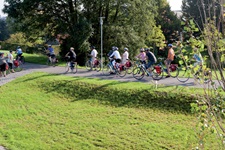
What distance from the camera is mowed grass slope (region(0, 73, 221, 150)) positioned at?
8.95m

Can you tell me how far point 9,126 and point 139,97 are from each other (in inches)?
211

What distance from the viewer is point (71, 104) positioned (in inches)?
481

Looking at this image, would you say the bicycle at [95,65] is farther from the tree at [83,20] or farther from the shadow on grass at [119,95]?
the tree at [83,20]

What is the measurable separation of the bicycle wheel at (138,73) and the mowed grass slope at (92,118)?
1399mm

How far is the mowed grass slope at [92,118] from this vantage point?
8.95 metres

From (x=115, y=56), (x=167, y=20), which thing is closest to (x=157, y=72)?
(x=115, y=56)

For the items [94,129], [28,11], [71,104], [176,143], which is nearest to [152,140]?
[176,143]

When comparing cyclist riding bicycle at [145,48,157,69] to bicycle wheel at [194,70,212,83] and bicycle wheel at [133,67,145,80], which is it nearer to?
bicycle wheel at [133,67,145,80]

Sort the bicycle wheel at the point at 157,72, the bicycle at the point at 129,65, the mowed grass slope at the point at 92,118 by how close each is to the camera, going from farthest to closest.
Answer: the bicycle at the point at 129,65
the bicycle wheel at the point at 157,72
the mowed grass slope at the point at 92,118

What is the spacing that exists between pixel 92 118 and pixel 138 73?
5062 millimetres

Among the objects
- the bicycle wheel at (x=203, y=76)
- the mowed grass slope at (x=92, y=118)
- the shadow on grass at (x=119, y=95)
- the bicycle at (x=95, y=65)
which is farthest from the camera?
the bicycle at (x=95, y=65)

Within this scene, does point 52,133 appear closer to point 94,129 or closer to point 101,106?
point 94,129

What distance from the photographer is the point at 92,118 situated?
1077 cm

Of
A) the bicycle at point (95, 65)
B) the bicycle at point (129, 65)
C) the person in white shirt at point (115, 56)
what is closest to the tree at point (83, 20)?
the bicycle at point (95, 65)
